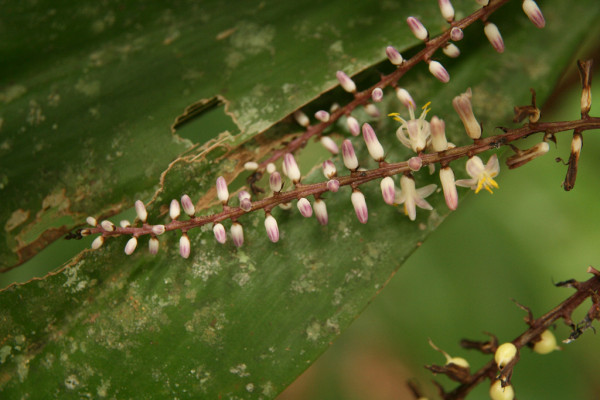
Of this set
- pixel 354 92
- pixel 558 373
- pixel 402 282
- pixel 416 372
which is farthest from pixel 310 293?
pixel 558 373

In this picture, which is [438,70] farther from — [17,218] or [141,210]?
[17,218]

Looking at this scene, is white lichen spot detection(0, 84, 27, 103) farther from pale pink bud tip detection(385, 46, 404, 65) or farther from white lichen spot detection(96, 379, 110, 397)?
pale pink bud tip detection(385, 46, 404, 65)

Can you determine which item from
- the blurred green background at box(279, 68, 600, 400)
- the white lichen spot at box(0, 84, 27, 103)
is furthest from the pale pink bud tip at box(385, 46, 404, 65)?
the white lichen spot at box(0, 84, 27, 103)

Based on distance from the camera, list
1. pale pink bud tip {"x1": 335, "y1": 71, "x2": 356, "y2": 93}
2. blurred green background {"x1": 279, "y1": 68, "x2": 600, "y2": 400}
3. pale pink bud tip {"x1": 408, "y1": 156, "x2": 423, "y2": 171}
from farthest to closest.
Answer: blurred green background {"x1": 279, "y1": 68, "x2": 600, "y2": 400} → pale pink bud tip {"x1": 335, "y1": 71, "x2": 356, "y2": 93} → pale pink bud tip {"x1": 408, "y1": 156, "x2": 423, "y2": 171}

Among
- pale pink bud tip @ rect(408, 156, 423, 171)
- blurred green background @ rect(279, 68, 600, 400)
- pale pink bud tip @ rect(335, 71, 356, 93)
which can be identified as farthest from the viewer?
blurred green background @ rect(279, 68, 600, 400)

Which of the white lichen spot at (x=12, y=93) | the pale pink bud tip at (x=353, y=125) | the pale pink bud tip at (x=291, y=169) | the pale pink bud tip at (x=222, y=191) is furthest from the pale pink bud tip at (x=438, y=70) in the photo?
the white lichen spot at (x=12, y=93)
